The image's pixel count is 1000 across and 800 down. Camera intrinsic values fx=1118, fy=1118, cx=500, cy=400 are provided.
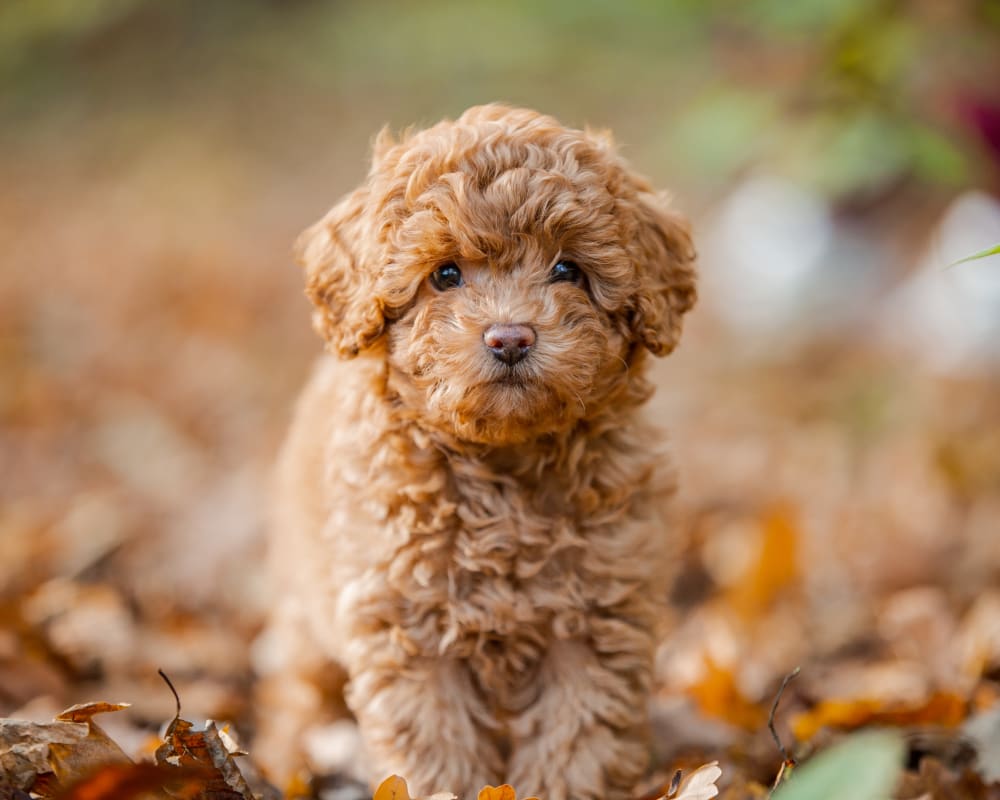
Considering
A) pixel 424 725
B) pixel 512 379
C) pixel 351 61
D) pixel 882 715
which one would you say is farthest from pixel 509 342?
pixel 351 61

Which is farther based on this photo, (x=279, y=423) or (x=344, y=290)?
(x=279, y=423)

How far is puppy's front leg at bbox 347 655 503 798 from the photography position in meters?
3.13

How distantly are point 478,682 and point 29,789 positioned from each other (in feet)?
4.10

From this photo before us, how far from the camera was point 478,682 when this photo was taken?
10.8 ft

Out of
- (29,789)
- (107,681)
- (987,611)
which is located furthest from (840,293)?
(29,789)

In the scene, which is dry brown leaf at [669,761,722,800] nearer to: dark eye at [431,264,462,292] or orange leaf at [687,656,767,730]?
orange leaf at [687,656,767,730]

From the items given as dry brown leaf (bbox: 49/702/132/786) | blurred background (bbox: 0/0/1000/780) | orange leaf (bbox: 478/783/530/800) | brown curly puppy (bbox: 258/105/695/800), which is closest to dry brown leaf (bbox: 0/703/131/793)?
dry brown leaf (bbox: 49/702/132/786)

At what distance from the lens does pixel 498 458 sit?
3238mm

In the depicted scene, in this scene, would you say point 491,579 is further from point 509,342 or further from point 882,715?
point 882,715

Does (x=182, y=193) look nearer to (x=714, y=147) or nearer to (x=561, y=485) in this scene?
(x=714, y=147)

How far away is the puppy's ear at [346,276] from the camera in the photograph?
10.3ft

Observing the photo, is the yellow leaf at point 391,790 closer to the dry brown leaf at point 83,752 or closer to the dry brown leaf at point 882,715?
the dry brown leaf at point 83,752

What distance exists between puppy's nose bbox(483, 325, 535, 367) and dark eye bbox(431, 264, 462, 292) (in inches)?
10.4

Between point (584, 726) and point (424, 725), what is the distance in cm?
45
